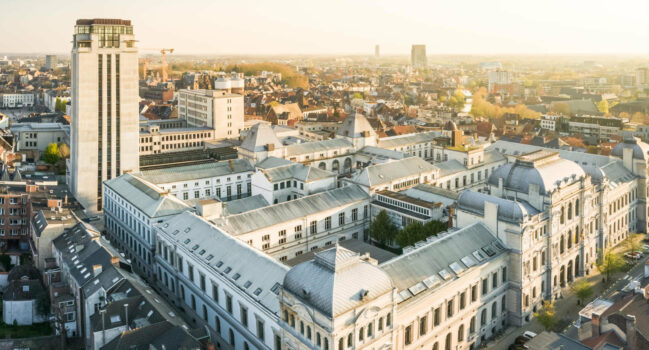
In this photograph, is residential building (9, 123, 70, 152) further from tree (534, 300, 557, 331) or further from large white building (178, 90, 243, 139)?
tree (534, 300, 557, 331)

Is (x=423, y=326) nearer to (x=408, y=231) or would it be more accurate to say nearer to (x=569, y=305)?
(x=408, y=231)

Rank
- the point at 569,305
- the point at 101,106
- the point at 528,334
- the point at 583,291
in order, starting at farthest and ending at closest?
the point at 101,106 < the point at 569,305 < the point at 583,291 < the point at 528,334

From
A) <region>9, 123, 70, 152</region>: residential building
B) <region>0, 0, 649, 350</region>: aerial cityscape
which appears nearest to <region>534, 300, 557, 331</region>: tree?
<region>0, 0, 649, 350</region>: aerial cityscape

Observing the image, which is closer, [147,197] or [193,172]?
[147,197]

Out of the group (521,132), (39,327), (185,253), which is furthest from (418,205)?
(521,132)

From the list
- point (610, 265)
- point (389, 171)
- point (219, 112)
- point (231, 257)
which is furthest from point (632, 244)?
point (219, 112)

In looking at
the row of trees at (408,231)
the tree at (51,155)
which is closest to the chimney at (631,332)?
the row of trees at (408,231)
